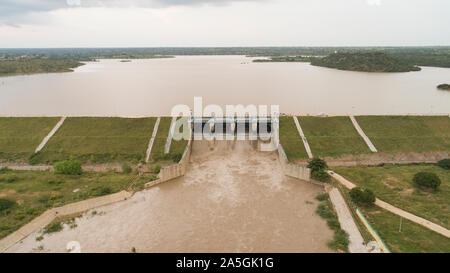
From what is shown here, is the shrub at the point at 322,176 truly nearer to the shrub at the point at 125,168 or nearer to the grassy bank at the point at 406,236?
the grassy bank at the point at 406,236

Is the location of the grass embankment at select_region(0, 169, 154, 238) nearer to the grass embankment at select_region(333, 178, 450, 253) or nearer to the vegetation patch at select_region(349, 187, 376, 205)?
the vegetation patch at select_region(349, 187, 376, 205)

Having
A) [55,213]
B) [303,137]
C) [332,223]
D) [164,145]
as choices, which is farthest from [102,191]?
[303,137]

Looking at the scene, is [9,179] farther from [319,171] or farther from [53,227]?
[319,171]

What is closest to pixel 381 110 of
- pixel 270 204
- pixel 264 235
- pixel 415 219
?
pixel 415 219

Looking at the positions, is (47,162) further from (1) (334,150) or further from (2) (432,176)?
(2) (432,176)

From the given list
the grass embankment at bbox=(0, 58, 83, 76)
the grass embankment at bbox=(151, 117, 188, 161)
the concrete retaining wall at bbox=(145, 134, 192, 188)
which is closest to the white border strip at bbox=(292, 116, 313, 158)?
the concrete retaining wall at bbox=(145, 134, 192, 188)

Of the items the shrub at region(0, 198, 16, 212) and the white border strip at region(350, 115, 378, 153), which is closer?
the shrub at region(0, 198, 16, 212)
